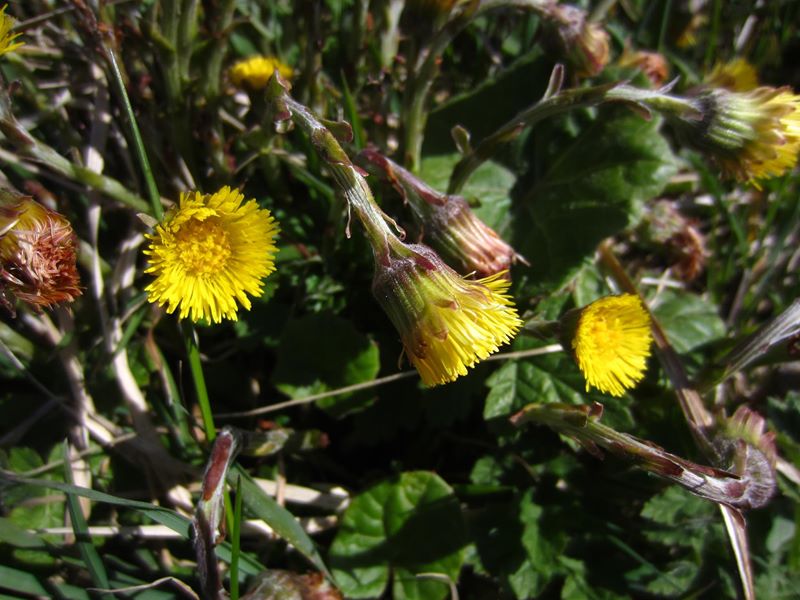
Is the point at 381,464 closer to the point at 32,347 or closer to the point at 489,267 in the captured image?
the point at 489,267

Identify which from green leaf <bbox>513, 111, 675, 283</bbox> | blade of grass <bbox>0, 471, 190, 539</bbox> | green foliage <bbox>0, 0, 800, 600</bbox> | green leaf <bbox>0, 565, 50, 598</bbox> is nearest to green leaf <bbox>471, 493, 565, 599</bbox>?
green foliage <bbox>0, 0, 800, 600</bbox>

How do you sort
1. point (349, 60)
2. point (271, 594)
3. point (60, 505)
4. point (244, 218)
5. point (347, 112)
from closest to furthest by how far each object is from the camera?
point (244, 218)
point (271, 594)
point (60, 505)
point (347, 112)
point (349, 60)

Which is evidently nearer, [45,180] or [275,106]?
[275,106]

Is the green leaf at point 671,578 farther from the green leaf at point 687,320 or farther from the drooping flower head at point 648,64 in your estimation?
the drooping flower head at point 648,64

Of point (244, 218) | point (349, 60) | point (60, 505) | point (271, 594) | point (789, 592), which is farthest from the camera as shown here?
point (349, 60)

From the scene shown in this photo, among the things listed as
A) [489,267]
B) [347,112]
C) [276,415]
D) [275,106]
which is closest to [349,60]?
[347,112]

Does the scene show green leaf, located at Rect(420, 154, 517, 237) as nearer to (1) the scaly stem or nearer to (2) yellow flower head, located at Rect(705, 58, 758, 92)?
(2) yellow flower head, located at Rect(705, 58, 758, 92)
